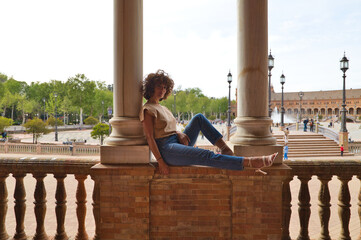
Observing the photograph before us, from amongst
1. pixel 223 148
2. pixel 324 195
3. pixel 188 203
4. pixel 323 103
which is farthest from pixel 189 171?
pixel 323 103

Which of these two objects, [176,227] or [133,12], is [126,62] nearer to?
[133,12]

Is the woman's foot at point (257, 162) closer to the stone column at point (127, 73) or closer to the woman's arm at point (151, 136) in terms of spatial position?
the woman's arm at point (151, 136)

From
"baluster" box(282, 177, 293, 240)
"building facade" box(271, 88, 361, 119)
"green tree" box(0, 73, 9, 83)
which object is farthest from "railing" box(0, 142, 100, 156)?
"building facade" box(271, 88, 361, 119)

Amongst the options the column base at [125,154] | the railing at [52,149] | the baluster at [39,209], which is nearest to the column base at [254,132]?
the column base at [125,154]

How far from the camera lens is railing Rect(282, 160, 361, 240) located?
9.73 ft

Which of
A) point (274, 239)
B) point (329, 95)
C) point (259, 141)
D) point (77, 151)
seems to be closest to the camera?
point (274, 239)

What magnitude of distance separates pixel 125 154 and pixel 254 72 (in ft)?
6.22

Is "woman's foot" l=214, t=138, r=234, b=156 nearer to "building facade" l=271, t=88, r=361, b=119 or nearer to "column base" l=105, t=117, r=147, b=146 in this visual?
"column base" l=105, t=117, r=147, b=146

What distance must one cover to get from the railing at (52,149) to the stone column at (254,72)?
2128 centimetres

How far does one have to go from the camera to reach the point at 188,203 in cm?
302

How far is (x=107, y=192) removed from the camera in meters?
3.02

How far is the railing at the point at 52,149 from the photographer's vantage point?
22703mm

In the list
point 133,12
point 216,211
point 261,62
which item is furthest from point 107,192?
point 261,62

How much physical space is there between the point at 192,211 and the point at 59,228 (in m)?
1.57
